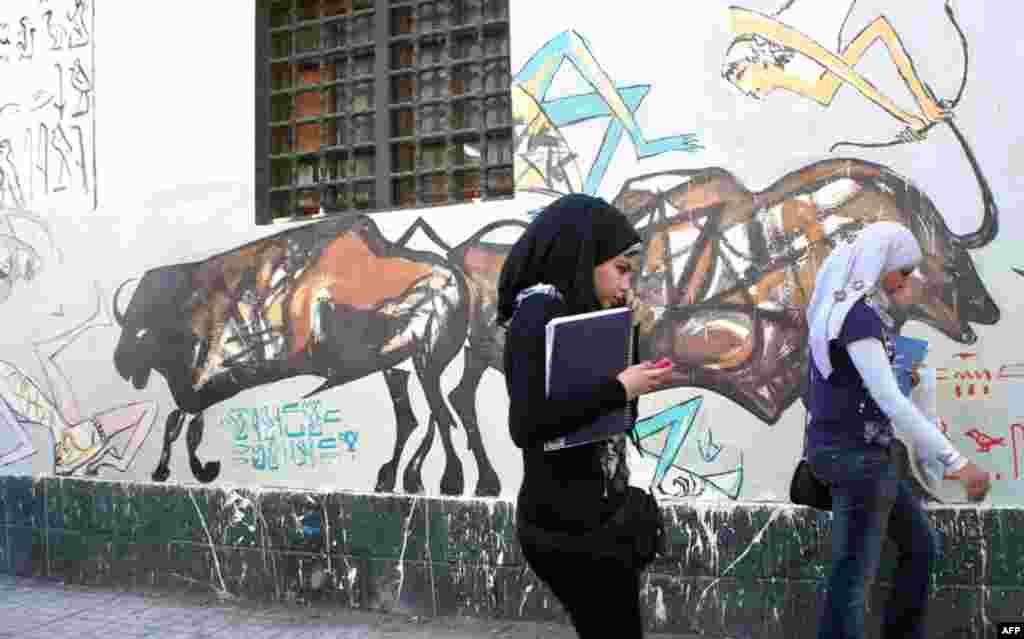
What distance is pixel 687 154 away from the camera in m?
5.10

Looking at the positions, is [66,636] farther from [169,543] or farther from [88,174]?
[88,174]

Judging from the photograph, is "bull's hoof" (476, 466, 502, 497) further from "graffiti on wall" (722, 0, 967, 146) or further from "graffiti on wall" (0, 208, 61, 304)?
"graffiti on wall" (0, 208, 61, 304)

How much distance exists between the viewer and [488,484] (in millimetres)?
5520

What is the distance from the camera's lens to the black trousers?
2746 mm

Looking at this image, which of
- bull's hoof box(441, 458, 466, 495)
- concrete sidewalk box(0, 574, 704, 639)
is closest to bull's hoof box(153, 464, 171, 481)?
concrete sidewalk box(0, 574, 704, 639)

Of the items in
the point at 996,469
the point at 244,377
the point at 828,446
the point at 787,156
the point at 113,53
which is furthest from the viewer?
the point at 113,53

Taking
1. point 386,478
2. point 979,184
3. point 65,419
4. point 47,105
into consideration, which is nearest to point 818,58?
point 979,184

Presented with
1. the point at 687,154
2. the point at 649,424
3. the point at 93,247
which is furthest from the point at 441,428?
the point at 93,247

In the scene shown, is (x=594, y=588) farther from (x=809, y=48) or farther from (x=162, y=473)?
(x=162, y=473)

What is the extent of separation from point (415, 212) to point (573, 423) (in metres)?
3.17

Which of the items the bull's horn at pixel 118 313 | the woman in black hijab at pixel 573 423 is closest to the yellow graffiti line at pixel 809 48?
the woman in black hijab at pixel 573 423

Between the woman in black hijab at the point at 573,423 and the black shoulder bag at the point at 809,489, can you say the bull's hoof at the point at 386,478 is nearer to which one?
the black shoulder bag at the point at 809,489

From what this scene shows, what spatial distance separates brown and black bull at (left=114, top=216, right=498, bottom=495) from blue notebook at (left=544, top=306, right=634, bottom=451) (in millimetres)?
2728

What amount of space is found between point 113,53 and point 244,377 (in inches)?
86.6
